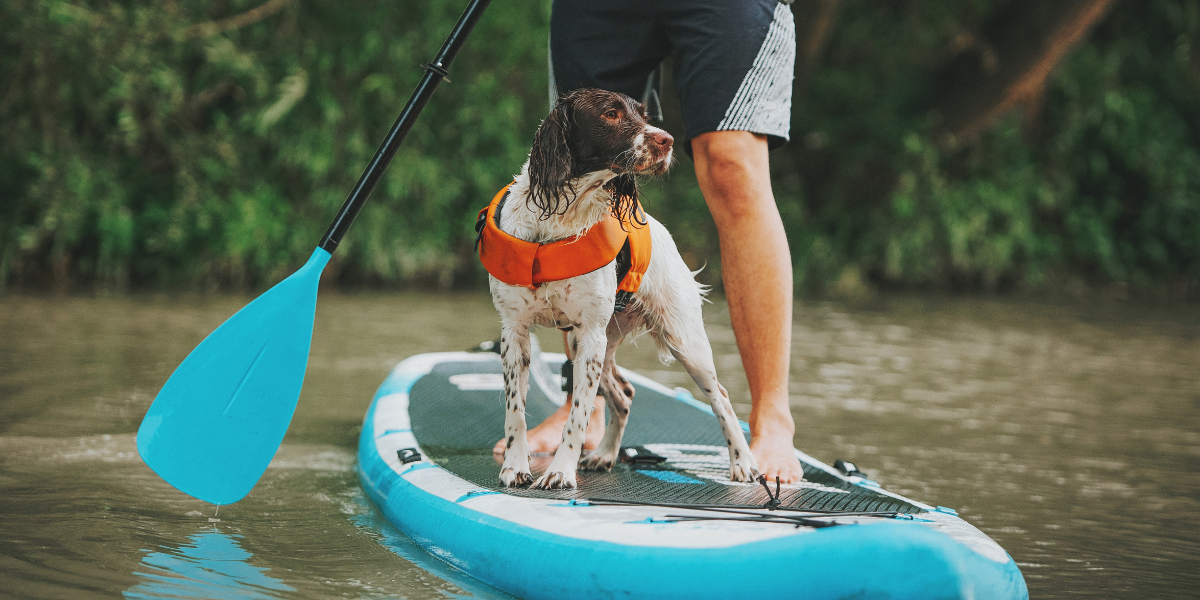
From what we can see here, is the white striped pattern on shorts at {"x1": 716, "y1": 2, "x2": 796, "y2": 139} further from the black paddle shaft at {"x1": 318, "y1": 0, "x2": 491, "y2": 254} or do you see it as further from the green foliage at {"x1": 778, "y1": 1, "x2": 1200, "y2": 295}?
the green foliage at {"x1": 778, "y1": 1, "x2": 1200, "y2": 295}

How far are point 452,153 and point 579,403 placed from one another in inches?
351

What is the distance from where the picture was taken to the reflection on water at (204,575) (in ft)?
6.27

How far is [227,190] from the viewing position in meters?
9.91

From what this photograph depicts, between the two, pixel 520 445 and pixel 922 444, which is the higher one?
pixel 520 445

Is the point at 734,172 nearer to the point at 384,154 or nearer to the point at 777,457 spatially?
the point at 777,457

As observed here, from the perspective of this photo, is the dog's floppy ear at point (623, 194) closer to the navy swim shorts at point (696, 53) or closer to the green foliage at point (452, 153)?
the navy swim shorts at point (696, 53)

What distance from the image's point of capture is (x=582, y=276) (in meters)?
2.36

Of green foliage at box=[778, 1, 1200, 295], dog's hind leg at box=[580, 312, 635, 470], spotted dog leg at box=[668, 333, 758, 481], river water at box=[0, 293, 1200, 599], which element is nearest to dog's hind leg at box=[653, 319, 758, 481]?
spotted dog leg at box=[668, 333, 758, 481]

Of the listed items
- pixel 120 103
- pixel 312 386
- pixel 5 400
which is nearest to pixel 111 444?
pixel 5 400

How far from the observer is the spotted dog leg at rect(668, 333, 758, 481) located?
2578 millimetres

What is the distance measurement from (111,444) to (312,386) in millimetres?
1428

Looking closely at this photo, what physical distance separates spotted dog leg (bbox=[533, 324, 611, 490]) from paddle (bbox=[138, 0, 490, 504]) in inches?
28.9

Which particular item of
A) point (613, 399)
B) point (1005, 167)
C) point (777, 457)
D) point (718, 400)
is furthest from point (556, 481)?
point (1005, 167)

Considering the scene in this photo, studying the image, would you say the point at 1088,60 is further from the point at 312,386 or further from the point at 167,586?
the point at 167,586
